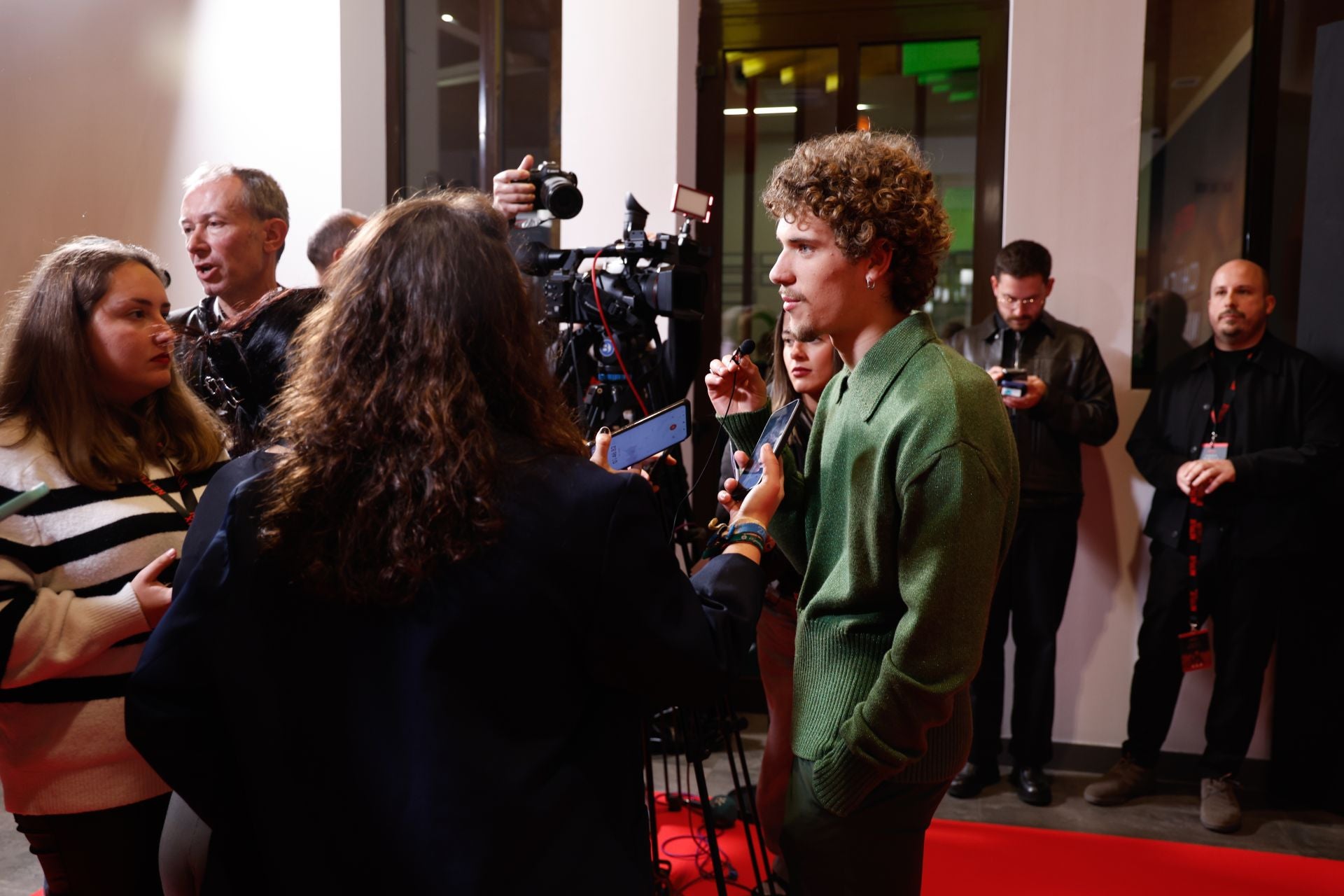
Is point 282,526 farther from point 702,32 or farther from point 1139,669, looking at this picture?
point 702,32

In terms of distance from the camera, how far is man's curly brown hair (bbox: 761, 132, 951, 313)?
131 cm

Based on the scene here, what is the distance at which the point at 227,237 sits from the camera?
2283mm

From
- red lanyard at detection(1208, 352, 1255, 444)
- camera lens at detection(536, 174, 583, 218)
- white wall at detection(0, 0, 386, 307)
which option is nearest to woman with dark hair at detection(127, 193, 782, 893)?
camera lens at detection(536, 174, 583, 218)

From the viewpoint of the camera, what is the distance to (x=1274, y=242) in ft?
11.3

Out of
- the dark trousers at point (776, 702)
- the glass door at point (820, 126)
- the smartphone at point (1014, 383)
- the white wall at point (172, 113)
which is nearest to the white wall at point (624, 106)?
the glass door at point (820, 126)

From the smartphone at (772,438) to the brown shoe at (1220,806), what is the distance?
2421mm

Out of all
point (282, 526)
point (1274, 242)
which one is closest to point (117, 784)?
point (282, 526)

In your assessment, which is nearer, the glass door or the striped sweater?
the striped sweater

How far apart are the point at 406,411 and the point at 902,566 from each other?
2.11ft

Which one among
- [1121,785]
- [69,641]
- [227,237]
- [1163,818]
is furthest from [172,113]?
[1163,818]

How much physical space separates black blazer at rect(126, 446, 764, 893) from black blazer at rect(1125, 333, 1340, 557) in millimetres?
2693

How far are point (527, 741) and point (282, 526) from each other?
31 cm

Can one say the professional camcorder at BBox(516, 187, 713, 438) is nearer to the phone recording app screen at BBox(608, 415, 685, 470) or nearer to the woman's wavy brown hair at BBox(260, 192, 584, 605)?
the phone recording app screen at BBox(608, 415, 685, 470)

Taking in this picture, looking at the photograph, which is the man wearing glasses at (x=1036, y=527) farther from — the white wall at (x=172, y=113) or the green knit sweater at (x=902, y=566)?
the white wall at (x=172, y=113)
